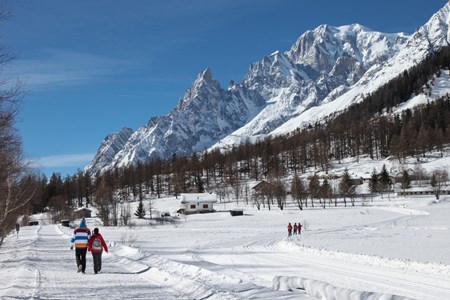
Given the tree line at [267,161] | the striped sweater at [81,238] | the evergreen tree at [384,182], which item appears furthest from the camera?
the tree line at [267,161]

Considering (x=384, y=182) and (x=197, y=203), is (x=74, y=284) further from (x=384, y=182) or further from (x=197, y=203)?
(x=384, y=182)

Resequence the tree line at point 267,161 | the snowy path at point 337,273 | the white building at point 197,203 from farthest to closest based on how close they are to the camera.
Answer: the tree line at point 267,161, the white building at point 197,203, the snowy path at point 337,273

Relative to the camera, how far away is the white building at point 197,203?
362ft

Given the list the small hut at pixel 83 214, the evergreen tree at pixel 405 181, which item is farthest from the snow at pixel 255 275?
the small hut at pixel 83 214

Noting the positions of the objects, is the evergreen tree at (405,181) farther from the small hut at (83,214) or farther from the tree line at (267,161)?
the small hut at (83,214)

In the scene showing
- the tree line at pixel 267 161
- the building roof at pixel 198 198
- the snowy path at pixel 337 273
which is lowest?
the snowy path at pixel 337 273

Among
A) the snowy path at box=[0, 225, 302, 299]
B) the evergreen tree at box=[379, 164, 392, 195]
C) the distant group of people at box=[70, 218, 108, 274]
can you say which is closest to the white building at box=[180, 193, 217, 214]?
the evergreen tree at box=[379, 164, 392, 195]

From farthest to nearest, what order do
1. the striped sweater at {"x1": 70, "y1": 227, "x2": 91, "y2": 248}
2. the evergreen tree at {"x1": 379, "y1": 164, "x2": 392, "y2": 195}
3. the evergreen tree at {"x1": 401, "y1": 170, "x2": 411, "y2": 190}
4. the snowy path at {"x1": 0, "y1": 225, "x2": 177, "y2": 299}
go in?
the evergreen tree at {"x1": 379, "y1": 164, "x2": 392, "y2": 195}
the evergreen tree at {"x1": 401, "y1": 170, "x2": 411, "y2": 190}
the striped sweater at {"x1": 70, "y1": 227, "x2": 91, "y2": 248}
the snowy path at {"x1": 0, "y1": 225, "x2": 177, "y2": 299}

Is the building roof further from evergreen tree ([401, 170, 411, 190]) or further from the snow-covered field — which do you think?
the snow-covered field

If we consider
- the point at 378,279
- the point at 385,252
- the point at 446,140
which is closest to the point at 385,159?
the point at 446,140

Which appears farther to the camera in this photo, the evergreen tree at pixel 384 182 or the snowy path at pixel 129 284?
the evergreen tree at pixel 384 182

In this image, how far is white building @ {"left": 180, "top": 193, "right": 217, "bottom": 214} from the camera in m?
110

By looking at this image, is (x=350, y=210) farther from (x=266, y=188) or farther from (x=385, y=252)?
(x=385, y=252)

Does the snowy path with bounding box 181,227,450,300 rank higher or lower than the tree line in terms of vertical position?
lower
